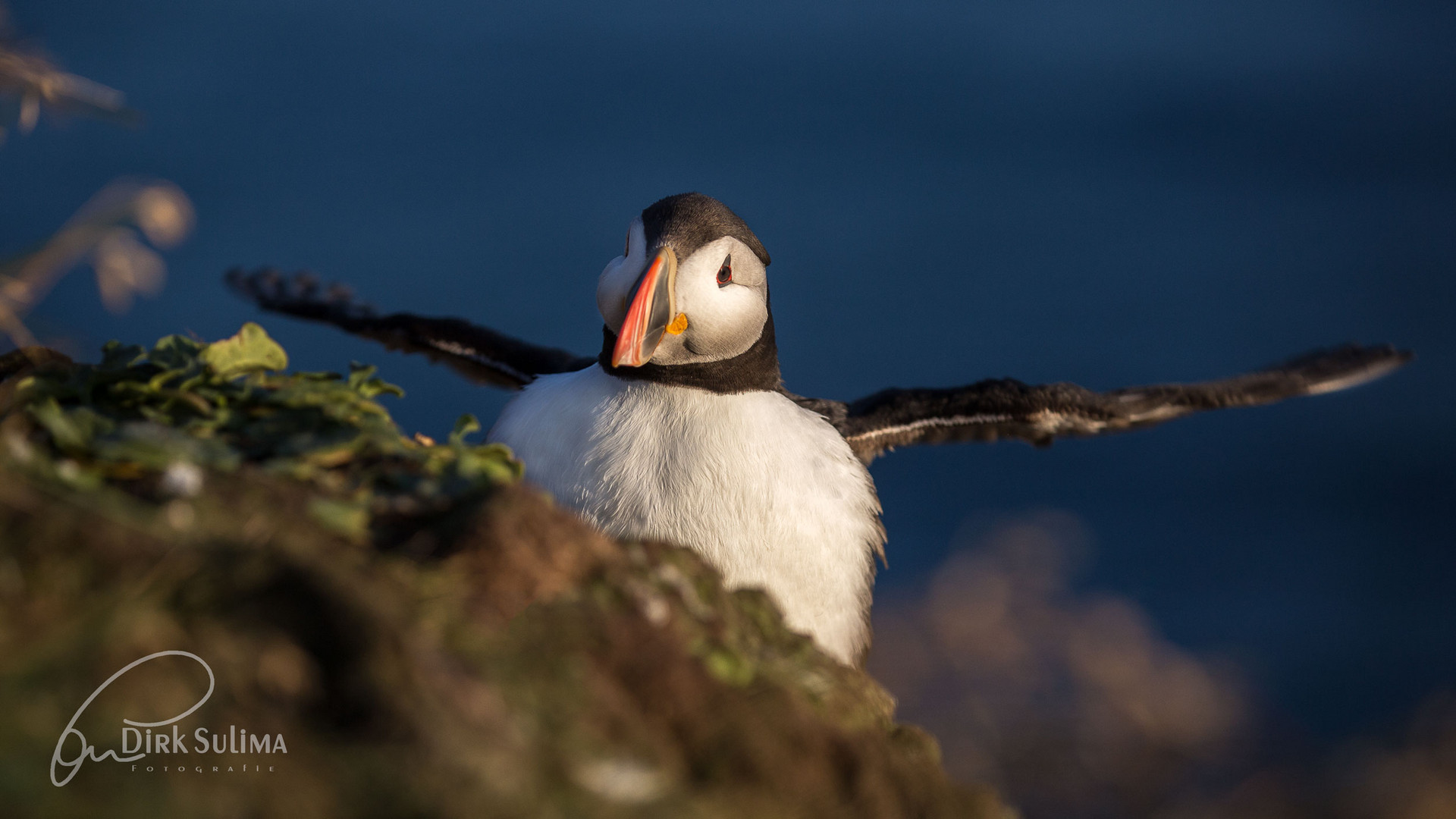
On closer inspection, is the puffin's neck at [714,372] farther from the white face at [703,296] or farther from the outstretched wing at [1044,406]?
the outstretched wing at [1044,406]

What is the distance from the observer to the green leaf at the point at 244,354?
296 centimetres

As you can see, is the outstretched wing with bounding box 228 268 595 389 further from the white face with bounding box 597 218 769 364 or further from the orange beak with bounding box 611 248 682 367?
the orange beak with bounding box 611 248 682 367

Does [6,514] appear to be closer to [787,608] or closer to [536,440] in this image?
[536,440]

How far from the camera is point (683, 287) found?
173 inches

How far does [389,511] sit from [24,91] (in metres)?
1.52

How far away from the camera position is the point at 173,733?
1.67m

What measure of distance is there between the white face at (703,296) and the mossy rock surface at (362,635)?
1610 millimetres

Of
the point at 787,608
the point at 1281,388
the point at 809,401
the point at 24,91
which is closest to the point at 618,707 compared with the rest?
the point at 24,91

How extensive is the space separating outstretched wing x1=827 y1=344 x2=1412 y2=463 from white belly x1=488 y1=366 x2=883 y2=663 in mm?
1013

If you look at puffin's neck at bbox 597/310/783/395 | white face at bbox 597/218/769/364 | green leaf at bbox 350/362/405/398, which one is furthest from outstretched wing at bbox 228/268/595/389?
green leaf at bbox 350/362/405/398

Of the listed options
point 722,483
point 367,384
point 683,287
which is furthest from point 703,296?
point 367,384

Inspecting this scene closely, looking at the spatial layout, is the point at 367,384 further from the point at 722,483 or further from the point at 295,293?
the point at 295,293

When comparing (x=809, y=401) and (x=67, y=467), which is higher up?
(x=809, y=401)

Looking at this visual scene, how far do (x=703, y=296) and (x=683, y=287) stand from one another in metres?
0.10
